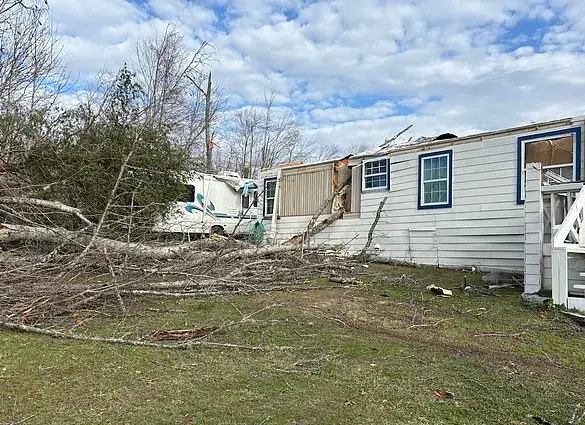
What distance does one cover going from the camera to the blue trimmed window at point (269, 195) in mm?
15562

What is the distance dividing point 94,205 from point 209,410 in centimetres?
→ 793

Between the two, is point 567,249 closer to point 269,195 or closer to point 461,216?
point 461,216

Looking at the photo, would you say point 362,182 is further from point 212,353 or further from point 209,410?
point 209,410

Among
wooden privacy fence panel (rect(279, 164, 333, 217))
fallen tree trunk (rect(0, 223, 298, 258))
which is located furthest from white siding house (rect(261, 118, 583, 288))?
fallen tree trunk (rect(0, 223, 298, 258))

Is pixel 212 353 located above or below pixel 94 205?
below

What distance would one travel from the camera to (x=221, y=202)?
18.2 m

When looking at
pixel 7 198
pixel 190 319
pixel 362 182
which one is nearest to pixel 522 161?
pixel 362 182

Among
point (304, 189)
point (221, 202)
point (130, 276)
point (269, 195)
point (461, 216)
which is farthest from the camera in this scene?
point (221, 202)

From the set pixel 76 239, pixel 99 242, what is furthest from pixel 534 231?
pixel 76 239

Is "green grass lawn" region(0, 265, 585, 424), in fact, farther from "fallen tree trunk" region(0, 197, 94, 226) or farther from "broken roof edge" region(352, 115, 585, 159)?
"broken roof edge" region(352, 115, 585, 159)

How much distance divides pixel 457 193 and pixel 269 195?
647cm

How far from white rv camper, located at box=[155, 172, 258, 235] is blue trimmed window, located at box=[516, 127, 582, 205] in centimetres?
864

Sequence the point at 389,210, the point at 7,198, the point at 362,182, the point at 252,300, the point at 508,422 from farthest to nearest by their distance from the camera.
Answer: the point at 362,182, the point at 389,210, the point at 7,198, the point at 252,300, the point at 508,422

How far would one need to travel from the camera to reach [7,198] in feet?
26.0
